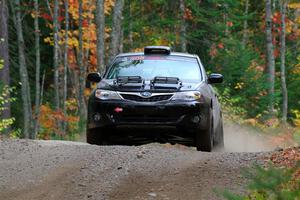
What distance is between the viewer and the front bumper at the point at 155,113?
12.0 metres

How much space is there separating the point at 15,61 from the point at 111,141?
73.4ft

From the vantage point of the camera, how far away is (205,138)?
492 inches

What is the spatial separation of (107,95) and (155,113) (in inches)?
33.6

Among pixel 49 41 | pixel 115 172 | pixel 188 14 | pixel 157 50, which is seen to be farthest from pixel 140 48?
pixel 115 172

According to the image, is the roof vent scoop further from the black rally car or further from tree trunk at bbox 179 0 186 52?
tree trunk at bbox 179 0 186 52

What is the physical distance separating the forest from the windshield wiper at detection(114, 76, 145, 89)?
555cm

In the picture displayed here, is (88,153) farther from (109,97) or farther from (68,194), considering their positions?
(68,194)

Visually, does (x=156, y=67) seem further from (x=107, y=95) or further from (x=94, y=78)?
(x=107, y=95)

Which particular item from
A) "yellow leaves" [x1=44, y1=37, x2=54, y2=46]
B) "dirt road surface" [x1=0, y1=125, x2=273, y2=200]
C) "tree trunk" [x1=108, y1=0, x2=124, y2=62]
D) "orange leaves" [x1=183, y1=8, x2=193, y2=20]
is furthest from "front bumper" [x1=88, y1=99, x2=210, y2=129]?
"yellow leaves" [x1=44, y1=37, x2=54, y2=46]

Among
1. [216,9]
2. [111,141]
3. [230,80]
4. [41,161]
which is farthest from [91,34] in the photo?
[41,161]

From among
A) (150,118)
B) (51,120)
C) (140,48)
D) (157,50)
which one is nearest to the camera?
(150,118)

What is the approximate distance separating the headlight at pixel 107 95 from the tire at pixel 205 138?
145 cm

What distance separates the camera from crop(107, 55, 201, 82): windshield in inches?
517

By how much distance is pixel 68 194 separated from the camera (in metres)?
8.63
